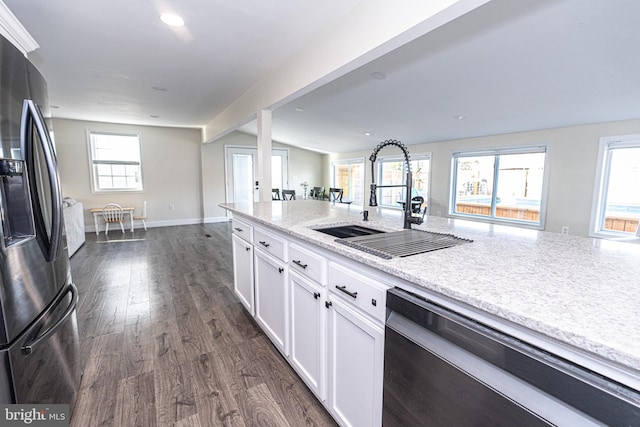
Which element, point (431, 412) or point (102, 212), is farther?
point (102, 212)

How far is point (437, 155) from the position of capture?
20.9 feet

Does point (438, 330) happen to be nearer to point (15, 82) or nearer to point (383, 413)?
point (383, 413)

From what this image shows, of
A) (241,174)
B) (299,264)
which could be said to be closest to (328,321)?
(299,264)

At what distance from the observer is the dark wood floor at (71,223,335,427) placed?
58.7 inches

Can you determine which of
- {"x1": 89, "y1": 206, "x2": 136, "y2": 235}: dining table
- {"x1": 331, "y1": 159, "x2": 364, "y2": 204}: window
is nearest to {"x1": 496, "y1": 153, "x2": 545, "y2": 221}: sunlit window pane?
{"x1": 331, "y1": 159, "x2": 364, "y2": 204}: window

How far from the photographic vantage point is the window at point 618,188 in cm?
393

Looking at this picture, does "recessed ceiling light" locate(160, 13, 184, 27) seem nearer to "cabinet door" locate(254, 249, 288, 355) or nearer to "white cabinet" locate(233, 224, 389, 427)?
"white cabinet" locate(233, 224, 389, 427)

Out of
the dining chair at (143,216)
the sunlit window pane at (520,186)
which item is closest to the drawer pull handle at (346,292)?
the sunlit window pane at (520,186)

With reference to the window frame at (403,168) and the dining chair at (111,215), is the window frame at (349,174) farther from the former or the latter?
the dining chair at (111,215)

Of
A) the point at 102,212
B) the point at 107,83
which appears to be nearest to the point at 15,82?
the point at 107,83

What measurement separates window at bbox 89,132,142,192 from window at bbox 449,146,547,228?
702 centimetres

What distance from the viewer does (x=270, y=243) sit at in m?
1.88

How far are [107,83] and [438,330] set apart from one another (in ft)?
14.7

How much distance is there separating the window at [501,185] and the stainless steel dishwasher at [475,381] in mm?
5277
